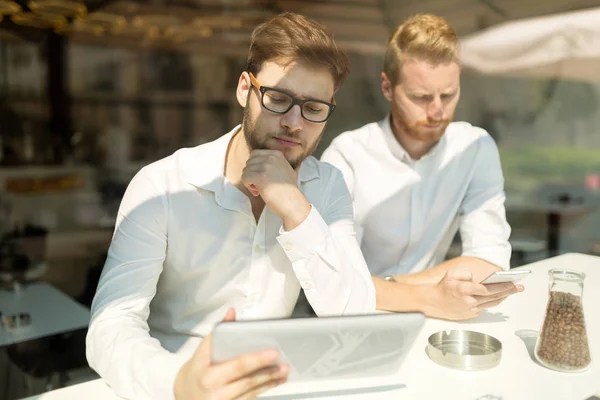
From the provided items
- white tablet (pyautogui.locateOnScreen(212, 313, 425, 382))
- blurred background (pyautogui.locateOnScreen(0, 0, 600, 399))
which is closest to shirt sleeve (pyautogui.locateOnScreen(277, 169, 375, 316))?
white tablet (pyautogui.locateOnScreen(212, 313, 425, 382))

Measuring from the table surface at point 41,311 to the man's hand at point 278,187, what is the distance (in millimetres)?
1430

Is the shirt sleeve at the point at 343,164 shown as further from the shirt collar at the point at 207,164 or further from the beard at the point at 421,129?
the shirt collar at the point at 207,164

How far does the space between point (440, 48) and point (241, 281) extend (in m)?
1.36

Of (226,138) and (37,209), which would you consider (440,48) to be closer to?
(226,138)

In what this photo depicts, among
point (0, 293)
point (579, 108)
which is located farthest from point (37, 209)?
point (579, 108)

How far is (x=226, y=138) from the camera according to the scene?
1817mm

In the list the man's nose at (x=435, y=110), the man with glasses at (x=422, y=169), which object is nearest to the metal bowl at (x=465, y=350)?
the man with glasses at (x=422, y=169)

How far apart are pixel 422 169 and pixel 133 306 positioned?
5.32ft

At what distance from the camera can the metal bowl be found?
140cm

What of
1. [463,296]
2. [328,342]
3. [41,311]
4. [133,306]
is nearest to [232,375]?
[328,342]

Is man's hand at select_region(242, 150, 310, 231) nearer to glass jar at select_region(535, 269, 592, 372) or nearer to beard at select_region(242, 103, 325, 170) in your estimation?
beard at select_region(242, 103, 325, 170)

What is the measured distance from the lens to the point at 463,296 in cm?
172

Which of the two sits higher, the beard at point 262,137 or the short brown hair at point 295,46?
the short brown hair at point 295,46

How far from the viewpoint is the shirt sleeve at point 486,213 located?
7.64ft
